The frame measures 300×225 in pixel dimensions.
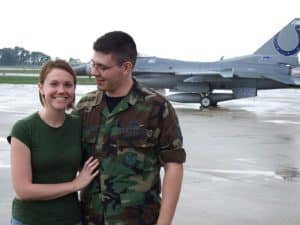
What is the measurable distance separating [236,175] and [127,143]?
5.73m

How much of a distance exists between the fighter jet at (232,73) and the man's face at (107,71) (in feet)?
63.0

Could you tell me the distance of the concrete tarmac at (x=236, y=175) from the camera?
5832mm

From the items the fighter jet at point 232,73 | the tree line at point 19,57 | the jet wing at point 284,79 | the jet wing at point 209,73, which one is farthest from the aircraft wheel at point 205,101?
the tree line at point 19,57

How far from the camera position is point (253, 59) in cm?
2286

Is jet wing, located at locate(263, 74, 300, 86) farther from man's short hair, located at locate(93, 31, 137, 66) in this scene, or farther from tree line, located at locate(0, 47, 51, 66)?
tree line, located at locate(0, 47, 51, 66)

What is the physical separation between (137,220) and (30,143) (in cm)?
63

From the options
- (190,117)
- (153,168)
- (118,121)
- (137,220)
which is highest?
(118,121)

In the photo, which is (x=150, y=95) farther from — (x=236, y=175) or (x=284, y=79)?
(x=284, y=79)

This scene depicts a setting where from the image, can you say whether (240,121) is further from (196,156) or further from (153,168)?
(153,168)

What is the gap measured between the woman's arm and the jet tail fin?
21185 millimetres

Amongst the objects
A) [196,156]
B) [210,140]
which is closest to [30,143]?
[196,156]

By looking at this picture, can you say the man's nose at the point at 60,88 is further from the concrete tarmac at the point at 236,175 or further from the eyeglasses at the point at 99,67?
the concrete tarmac at the point at 236,175

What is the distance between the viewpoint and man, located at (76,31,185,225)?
8.46 ft

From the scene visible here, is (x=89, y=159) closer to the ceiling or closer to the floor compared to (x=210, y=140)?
closer to the ceiling
